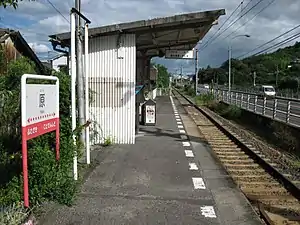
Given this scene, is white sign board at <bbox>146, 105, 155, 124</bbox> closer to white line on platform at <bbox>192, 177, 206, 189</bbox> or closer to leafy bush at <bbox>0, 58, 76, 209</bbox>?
leafy bush at <bbox>0, 58, 76, 209</bbox>

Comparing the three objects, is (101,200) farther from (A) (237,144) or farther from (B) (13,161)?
(A) (237,144)

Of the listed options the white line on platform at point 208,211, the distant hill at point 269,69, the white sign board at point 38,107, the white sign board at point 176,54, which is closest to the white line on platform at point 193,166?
the white line on platform at point 208,211

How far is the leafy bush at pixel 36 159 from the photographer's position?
18.6ft

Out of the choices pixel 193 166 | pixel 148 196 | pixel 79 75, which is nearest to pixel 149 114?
pixel 193 166

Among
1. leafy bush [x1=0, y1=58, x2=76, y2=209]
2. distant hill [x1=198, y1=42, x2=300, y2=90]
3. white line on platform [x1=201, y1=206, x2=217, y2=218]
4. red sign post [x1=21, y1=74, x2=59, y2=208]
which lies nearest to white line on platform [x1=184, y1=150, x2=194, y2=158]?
leafy bush [x1=0, y1=58, x2=76, y2=209]

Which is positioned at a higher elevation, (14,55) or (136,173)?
(14,55)

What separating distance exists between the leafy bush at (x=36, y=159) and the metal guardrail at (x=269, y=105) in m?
10.6

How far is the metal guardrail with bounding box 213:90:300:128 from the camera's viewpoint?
16.8m

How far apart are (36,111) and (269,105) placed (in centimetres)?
2514

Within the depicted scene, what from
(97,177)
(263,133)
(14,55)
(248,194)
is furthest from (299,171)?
(14,55)

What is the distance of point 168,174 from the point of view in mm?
8297

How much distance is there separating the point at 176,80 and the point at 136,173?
150679 mm

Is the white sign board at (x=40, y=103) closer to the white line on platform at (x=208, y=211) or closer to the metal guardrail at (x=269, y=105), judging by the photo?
the white line on platform at (x=208, y=211)

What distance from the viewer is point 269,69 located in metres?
91.8
